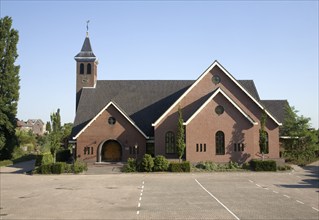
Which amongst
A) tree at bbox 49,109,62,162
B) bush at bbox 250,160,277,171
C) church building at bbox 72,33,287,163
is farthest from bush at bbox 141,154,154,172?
bush at bbox 250,160,277,171

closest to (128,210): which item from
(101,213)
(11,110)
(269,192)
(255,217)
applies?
(101,213)

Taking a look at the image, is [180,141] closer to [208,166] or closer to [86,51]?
[208,166]

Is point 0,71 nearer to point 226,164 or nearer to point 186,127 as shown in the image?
point 186,127

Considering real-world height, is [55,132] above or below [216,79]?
below

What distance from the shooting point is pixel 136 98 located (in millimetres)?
49156

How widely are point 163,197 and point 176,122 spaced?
20709 millimetres

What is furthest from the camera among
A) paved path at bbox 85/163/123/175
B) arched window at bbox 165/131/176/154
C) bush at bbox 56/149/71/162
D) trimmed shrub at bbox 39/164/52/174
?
bush at bbox 56/149/71/162

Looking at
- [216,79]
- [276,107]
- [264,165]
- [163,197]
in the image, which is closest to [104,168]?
[216,79]

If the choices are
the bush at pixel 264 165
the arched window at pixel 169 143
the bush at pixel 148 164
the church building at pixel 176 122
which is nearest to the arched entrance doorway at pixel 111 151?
the church building at pixel 176 122

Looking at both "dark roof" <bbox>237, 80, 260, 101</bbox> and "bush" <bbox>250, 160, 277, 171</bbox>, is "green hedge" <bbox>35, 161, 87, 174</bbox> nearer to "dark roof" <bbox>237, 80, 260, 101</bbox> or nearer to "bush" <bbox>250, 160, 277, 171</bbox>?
"bush" <bbox>250, 160, 277, 171</bbox>

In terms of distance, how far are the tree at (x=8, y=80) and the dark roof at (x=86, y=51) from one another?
28.6ft

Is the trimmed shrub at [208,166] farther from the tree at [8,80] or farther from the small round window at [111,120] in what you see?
the tree at [8,80]

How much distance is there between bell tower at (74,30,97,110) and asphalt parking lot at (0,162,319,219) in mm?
21531

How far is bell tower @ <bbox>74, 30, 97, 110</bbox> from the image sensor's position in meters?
52.1
